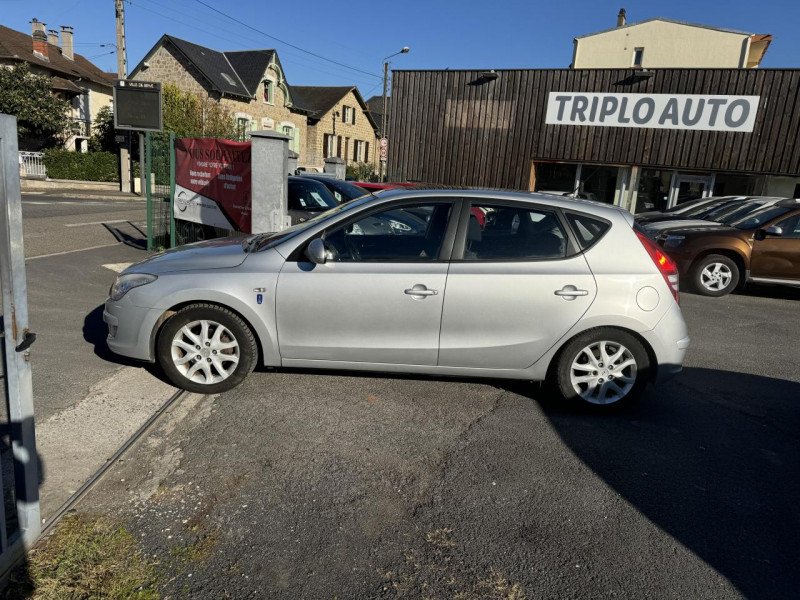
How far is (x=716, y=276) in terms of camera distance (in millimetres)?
9445

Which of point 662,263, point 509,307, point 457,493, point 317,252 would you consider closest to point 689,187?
point 662,263

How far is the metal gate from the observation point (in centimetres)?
229

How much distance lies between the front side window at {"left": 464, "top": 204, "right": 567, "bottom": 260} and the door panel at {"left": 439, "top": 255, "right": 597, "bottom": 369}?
9cm

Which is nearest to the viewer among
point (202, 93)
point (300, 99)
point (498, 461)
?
point (498, 461)

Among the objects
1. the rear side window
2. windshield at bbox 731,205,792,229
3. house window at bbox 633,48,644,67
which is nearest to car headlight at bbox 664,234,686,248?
windshield at bbox 731,205,792,229

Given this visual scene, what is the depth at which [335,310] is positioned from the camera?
4.24 m

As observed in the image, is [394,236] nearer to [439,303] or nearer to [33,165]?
[439,303]

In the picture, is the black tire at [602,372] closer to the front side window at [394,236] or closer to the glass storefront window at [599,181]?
the front side window at [394,236]

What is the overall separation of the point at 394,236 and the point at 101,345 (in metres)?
2.92

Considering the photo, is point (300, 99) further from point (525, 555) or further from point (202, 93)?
point (525, 555)

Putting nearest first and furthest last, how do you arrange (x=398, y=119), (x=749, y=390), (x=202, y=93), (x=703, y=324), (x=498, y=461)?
(x=498, y=461) < (x=749, y=390) < (x=703, y=324) < (x=398, y=119) < (x=202, y=93)

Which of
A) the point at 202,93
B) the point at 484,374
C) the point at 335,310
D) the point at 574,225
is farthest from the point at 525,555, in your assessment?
the point at 202,93

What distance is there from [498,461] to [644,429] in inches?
50.2

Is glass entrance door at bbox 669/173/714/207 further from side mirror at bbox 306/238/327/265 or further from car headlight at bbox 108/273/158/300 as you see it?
car headlight at bbox 108/273/158/300
